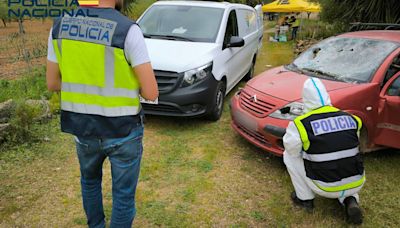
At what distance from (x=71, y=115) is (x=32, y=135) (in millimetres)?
2762

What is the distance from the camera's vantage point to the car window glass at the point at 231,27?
549cm

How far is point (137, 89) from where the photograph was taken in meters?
1.85

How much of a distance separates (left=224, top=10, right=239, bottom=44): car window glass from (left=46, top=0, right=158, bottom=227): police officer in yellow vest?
378cm

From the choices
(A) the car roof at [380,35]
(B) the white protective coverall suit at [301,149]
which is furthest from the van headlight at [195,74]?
(A) the car roof at [380,35]

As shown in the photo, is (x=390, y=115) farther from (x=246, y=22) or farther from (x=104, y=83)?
(x=246, y=22)

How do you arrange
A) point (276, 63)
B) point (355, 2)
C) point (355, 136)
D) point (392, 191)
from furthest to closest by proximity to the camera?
point (276, 63) < point (355, 2) < point (392, 191) < point (355, 136)

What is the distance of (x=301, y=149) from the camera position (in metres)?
2.73

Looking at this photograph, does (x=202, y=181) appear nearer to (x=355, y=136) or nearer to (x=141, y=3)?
(x=355, y=136)

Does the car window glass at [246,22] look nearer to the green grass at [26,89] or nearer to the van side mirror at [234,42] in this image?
the van side mirror at [234,42]

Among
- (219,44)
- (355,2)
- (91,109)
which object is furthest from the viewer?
(355,2)

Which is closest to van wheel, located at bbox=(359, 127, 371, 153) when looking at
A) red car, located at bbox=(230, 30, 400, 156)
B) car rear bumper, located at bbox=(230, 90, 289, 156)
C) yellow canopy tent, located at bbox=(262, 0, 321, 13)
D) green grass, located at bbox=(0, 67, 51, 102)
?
red car, located at bbox=(230, 30, 400, 156)

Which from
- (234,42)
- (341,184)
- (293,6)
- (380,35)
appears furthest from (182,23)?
(293,6)

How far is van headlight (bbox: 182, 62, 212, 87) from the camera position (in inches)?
177

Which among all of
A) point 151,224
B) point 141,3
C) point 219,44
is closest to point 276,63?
point 219,44
